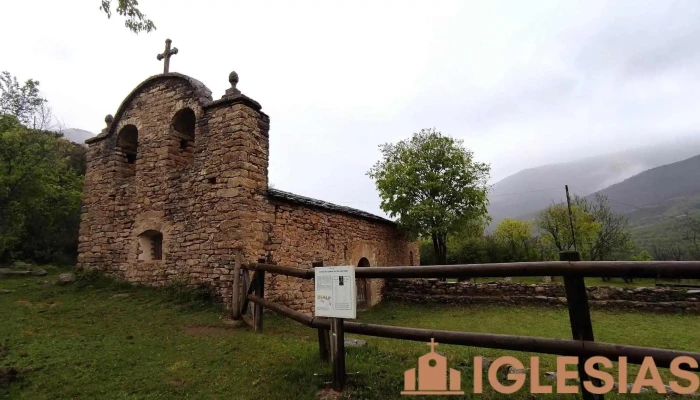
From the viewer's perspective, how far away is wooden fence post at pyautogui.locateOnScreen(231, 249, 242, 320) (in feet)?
21.9

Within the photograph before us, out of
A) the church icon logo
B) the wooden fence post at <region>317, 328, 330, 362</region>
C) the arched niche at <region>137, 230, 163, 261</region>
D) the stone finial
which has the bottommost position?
the church icon logo

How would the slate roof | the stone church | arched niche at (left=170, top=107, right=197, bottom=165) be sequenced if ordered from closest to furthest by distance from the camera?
the stone church
the slate roof
arched niche at (left=170, top=107, right=197, bottom=165)

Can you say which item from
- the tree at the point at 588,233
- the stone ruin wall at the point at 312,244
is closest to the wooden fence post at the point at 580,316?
the stone ruin wall at the point at 312,244

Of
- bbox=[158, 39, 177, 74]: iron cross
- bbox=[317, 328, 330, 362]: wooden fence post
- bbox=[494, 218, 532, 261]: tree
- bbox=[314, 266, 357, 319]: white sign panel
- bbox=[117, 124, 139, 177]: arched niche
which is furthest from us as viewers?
→ bbox=[494, 218, 532, 261]: tree

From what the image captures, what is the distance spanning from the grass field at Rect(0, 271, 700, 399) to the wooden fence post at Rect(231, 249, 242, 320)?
1.16ft

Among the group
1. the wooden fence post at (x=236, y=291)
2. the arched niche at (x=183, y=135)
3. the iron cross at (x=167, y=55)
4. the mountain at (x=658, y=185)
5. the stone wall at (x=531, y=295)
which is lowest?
the stone wall at (x=531, y=295)

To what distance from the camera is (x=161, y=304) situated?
7605 mm

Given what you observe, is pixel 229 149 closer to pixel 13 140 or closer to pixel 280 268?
pixel 280 268

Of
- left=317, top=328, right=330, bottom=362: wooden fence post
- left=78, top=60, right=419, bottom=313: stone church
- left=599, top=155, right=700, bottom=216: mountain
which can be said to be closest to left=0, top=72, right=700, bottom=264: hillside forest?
left=78, top=60, right=419, bottom=313: stone church

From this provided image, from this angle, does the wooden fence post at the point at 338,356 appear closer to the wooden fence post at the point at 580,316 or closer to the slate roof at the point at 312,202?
the wooden fence post at the point at 580,316

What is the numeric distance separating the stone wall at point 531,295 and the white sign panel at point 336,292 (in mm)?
9791

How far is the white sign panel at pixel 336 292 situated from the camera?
134 inches

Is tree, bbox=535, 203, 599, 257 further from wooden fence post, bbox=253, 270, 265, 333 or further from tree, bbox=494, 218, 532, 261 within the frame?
wooden fence post, bbox=253, 270, 265, 333

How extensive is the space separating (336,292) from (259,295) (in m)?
2.83
